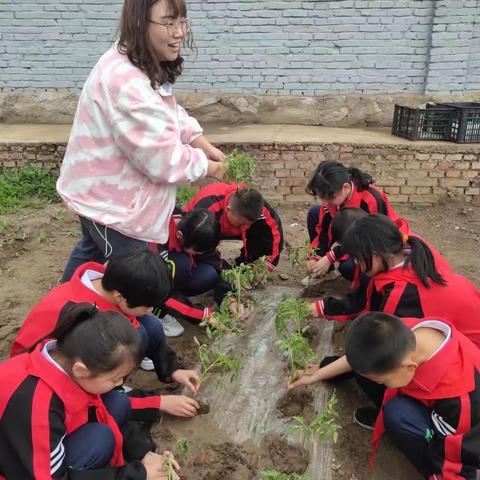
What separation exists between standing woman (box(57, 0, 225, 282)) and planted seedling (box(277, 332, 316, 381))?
0.78m

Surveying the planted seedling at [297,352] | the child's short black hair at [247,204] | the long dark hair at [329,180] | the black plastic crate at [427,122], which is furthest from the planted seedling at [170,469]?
the black plastic crate at [427,122]

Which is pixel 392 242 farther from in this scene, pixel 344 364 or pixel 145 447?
pixel 145 447

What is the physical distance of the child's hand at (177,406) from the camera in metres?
2.23

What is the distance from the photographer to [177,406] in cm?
223

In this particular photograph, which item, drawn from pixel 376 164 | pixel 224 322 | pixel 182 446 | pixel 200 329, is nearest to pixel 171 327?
pixel 200 329

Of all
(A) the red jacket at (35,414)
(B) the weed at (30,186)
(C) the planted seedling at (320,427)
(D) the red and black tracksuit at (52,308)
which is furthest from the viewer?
(B) the weed at (30,186)

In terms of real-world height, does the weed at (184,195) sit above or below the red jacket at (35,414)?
below

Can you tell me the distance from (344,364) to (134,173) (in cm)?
129

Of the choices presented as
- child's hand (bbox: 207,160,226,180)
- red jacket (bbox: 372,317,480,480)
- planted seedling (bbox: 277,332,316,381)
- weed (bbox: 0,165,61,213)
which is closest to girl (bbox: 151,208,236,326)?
child's hand (bbox: 207,160,226,180)

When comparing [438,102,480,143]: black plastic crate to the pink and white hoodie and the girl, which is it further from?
the pink and white hoodie

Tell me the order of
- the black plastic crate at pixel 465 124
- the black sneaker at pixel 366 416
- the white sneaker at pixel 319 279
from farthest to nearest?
the black plastic crate at pixel 465 124, the white sneaker at pixel 319 279, the black sneaker at pixel 366 416

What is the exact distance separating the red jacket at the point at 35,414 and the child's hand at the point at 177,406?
0.54m

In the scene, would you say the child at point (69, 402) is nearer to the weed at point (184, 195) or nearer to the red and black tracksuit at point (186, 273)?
the red and black tracksuit at point (186, 273)

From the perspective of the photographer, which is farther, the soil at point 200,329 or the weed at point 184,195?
the weed at point 184,195
